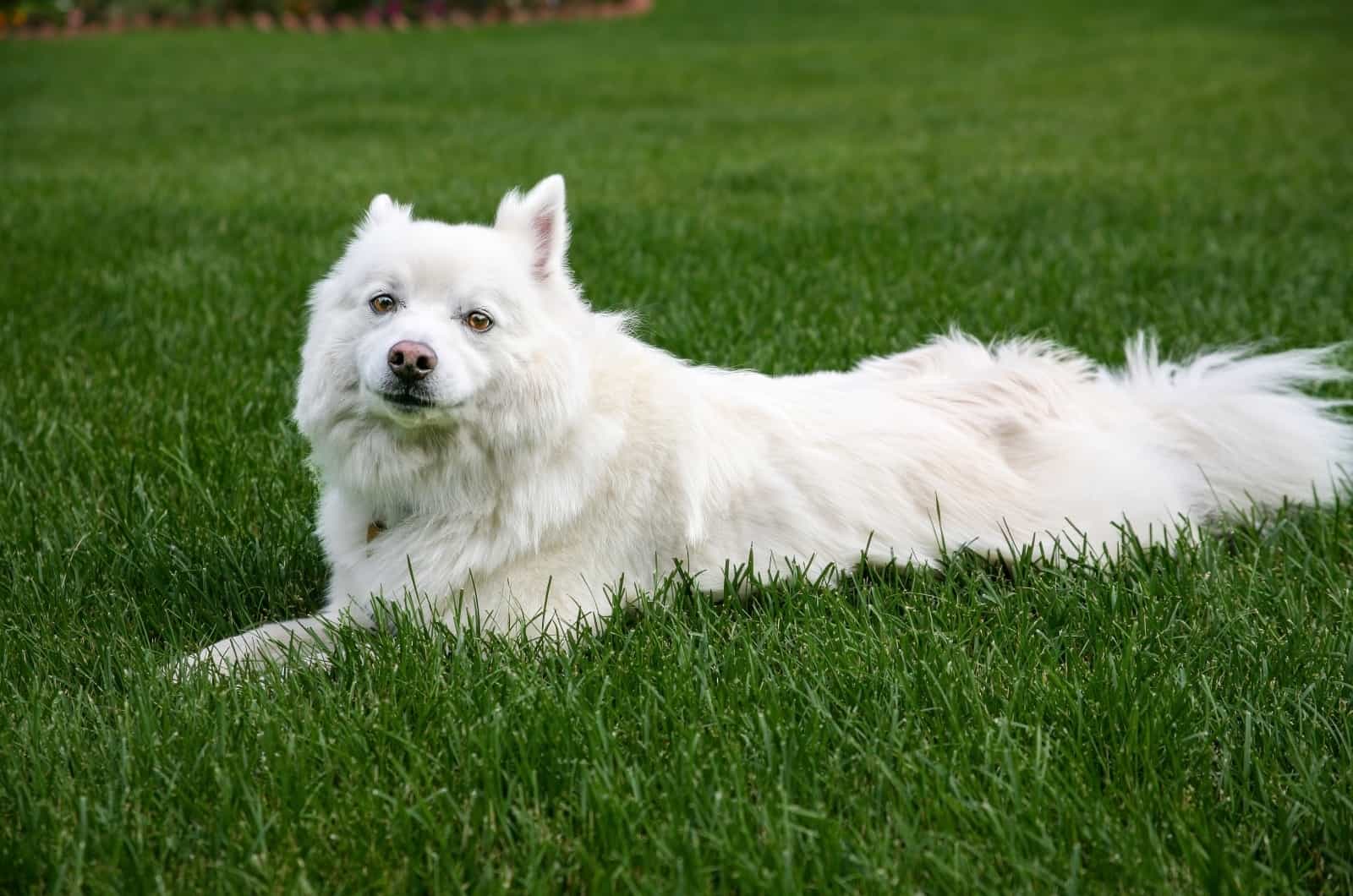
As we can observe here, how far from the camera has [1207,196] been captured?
8.82 metres

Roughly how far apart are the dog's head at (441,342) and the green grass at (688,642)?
0.49 metres

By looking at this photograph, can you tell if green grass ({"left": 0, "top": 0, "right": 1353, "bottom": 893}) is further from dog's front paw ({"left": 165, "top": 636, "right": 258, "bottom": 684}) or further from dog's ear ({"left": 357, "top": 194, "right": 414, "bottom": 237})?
dog's ear ({"left": 357, "top": 194, "right": 414, "bottom": 237})

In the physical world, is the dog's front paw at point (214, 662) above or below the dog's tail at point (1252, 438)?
below

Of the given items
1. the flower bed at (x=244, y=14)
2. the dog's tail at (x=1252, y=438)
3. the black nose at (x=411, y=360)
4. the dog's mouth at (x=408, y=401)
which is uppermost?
the flower bed at (x=244, y=14)

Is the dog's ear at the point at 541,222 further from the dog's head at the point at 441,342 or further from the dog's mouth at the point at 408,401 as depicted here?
the dog's mouth at the point at 408,401

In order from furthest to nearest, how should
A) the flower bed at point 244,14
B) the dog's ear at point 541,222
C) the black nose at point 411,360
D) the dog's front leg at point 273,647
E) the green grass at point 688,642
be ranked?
the flower bed at point 244,14 < the dog's ear at point 541,222 < the dog's front leg at point 273,647 < the black nose at point 411,360 < the green grass at point 688,642

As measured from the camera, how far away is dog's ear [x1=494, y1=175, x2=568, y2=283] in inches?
120

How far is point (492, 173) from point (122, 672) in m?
7.65

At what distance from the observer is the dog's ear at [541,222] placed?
3.05 meters

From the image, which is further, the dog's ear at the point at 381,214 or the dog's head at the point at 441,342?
the dog's ear at the point at 381,214

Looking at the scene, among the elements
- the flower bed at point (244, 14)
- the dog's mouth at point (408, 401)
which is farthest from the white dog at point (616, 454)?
the flower bed at point (244, 14)

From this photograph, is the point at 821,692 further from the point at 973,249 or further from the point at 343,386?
the point at 973,249

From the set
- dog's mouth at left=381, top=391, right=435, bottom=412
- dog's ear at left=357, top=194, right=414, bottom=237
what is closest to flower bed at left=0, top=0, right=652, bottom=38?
dog's ear at left=357, top=194, right=414, bottom=237

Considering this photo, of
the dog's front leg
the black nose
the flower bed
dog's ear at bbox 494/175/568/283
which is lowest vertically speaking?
the dog's front leg
